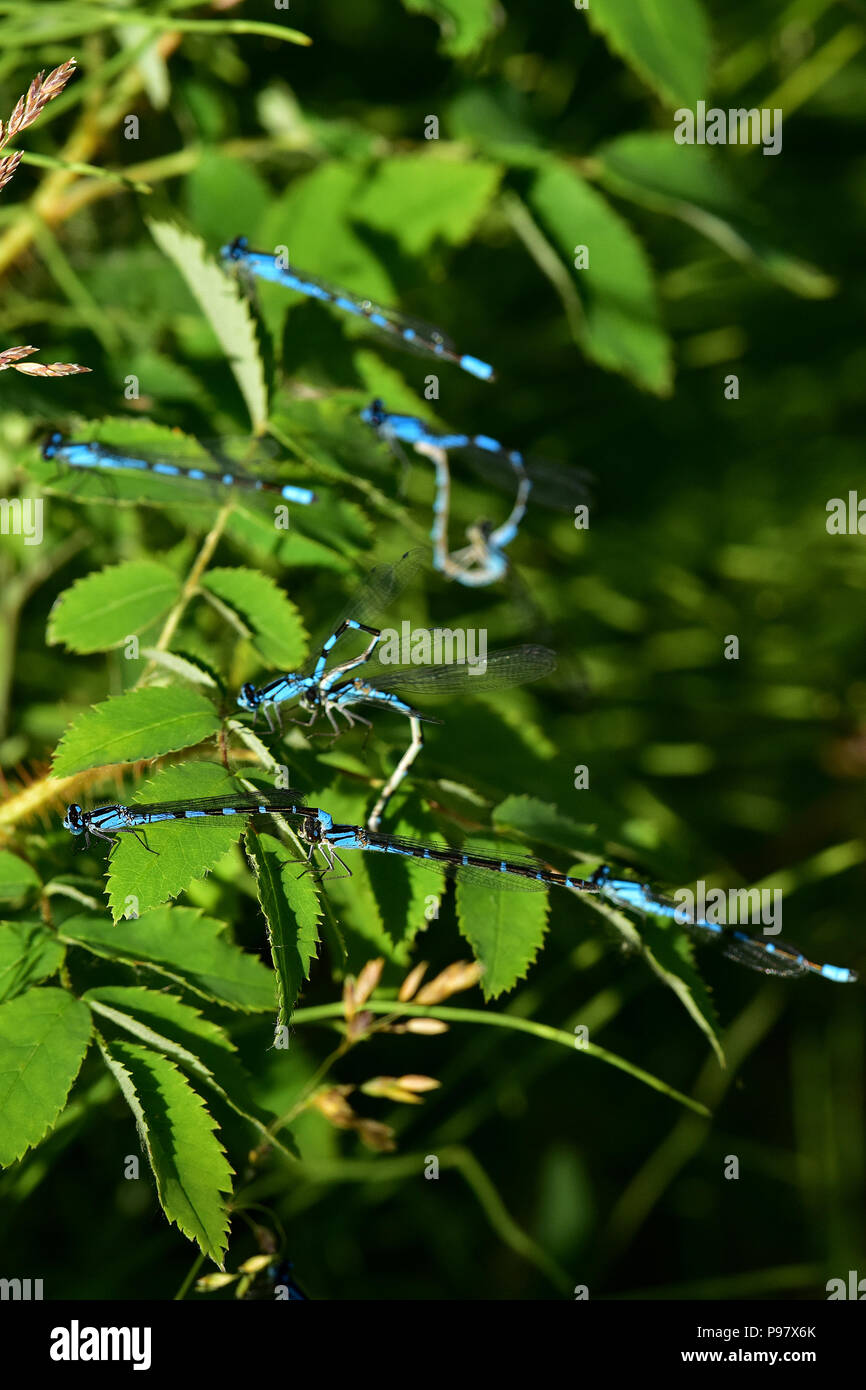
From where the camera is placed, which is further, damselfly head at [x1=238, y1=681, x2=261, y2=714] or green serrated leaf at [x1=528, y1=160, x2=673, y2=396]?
green serrated leaf at [x1=528, y1=160, x2=673, y2=396]

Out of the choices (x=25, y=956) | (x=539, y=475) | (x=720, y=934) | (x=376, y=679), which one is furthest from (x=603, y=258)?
(x=25, y=956)

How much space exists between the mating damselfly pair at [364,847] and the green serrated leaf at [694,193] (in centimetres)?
155

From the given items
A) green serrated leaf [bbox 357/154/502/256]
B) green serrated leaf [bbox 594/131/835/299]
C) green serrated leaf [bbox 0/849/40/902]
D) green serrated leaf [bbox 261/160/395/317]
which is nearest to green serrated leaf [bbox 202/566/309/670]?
green serrated leaf [bbox 0/849/40/902]

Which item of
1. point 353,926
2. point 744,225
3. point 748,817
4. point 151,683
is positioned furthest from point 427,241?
point 748,817

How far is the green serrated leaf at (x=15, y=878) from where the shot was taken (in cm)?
168

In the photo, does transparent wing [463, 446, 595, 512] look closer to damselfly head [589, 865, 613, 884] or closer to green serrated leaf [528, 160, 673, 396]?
green serrated leaf [528, 160, 673, 396]

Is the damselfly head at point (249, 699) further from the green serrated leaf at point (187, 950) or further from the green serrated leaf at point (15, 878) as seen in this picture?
the green serrated leaf at point (15, 878)

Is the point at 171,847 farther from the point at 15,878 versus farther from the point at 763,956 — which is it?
the point at 763,956

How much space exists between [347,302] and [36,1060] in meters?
1.61

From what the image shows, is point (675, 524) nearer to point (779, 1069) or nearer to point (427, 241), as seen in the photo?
point (427, 241)

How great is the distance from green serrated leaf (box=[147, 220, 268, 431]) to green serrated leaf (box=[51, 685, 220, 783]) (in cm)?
68

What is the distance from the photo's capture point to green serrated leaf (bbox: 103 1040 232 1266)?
140 cm

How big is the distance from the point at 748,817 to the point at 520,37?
267cm

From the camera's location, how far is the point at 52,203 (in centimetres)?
246
